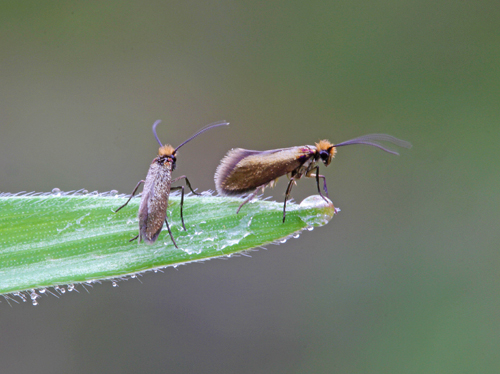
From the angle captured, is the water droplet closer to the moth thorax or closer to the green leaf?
the green leaf

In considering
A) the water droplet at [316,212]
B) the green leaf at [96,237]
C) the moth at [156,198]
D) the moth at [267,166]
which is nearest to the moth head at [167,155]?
the moth at [156,198]

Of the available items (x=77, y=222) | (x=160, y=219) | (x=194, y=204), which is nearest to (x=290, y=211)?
(x=194, y=204)

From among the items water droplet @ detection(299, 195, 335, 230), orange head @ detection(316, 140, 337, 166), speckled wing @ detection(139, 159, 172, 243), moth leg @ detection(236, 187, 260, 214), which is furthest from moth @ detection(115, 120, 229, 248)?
orange head @ detection(316, 140, 337, 166)

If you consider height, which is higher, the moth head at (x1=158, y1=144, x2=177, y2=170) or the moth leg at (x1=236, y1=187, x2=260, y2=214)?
the moth head at (x1=158, y1=144, x2=177, y2=170)

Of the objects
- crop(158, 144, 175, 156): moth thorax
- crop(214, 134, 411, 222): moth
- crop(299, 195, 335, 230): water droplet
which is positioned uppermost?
crop(158, 144, 175, 156): moth thorax

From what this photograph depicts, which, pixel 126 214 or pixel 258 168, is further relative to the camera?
pixel 258 168

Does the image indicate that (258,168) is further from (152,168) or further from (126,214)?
(126,214)

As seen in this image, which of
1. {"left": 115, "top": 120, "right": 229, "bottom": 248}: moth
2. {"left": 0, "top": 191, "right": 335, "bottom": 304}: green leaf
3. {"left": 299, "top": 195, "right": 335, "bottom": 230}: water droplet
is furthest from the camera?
{"left": 299, "top": 195, "right": 335, "bottom": 230}: water droplet

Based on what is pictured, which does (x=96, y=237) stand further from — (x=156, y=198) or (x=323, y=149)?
(x=323, y=149)
